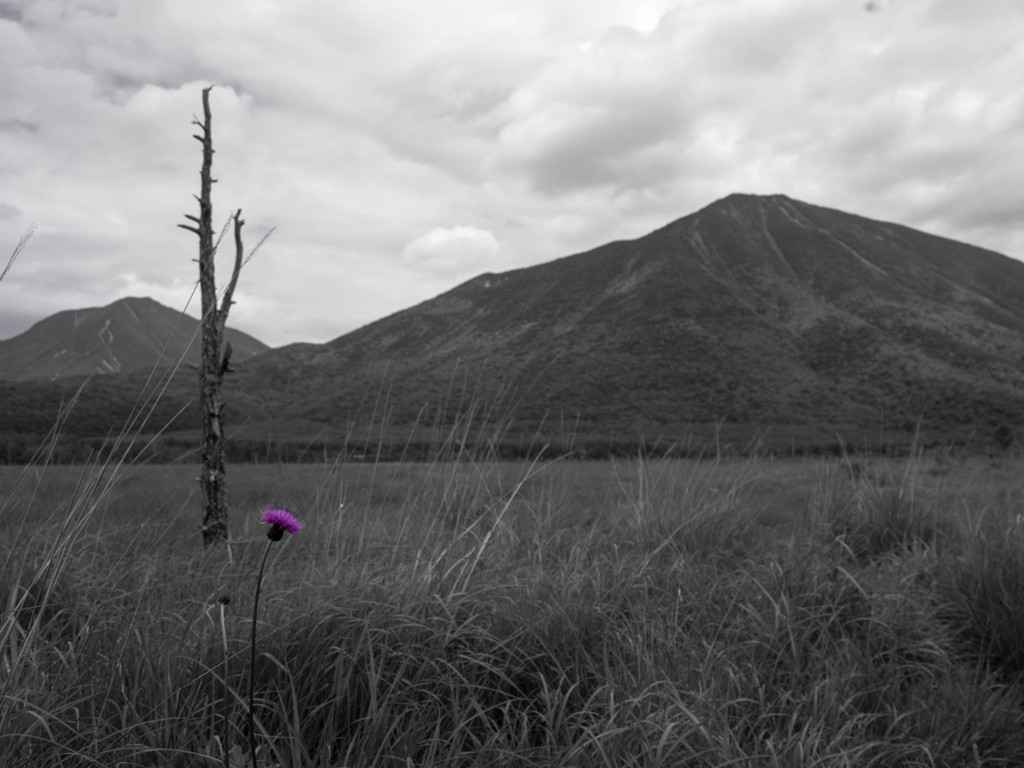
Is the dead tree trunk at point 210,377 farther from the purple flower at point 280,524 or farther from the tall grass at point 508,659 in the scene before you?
the purple flower at point 280,524

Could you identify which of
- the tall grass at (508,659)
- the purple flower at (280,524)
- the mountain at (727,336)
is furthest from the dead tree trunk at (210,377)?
the mountain at (727,336)

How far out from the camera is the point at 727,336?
72375mm

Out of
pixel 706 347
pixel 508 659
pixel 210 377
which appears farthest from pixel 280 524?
pixel 706 347

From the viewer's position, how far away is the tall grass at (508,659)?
1962 millimetres

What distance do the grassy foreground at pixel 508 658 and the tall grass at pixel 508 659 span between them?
1 cm

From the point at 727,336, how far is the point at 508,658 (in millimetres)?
73269

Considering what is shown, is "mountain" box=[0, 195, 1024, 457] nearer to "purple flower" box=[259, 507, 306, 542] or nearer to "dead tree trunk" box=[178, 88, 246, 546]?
"dead tree trunk" box=[178, 88, 246, 546]

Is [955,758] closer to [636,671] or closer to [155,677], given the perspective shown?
[636,671]

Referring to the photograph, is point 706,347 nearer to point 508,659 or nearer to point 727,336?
point 727,336

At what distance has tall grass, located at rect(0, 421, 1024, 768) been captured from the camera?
1962 mm

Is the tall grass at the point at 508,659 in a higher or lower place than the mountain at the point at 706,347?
lower

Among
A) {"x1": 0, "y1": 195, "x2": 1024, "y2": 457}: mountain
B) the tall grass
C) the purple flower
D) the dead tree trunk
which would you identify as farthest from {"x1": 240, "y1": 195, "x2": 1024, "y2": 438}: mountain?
the purple flower

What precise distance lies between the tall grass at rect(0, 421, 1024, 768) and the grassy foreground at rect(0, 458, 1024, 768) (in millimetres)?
14

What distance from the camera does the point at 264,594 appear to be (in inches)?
108
